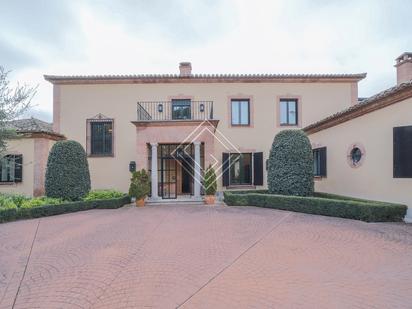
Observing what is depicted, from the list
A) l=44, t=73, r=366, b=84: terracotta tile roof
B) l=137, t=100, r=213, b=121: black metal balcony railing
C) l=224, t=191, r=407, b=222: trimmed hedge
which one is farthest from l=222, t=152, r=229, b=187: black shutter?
l=44, t=73, r=366, b=84: terracotta tile roof

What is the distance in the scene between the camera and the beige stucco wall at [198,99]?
14367mm

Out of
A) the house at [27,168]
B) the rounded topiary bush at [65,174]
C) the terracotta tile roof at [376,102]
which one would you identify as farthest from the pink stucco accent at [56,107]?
the terracotta tile roof at [376,102]

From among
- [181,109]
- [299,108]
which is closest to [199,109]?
[181,109]

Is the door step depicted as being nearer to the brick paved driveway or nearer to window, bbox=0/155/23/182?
the brick paved driveway

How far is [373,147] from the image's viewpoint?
28.4ft

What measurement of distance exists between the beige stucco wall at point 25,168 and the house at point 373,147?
14.1 m

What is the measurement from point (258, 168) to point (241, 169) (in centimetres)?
98

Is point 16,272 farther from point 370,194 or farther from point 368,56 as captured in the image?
point 368,56

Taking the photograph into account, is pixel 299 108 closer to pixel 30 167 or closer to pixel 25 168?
pixel 30 167

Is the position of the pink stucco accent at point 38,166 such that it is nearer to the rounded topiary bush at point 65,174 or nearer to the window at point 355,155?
the rounded topiary bush at point 65,174

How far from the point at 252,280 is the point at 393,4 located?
11.0 meters

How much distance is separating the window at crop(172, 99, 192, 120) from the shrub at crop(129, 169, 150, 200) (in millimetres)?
4304

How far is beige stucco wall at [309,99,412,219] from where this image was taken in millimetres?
7590

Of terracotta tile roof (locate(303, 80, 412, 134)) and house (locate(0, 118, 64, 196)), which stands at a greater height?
terracotta tile roof (locate(303, 80, 412, 134))
